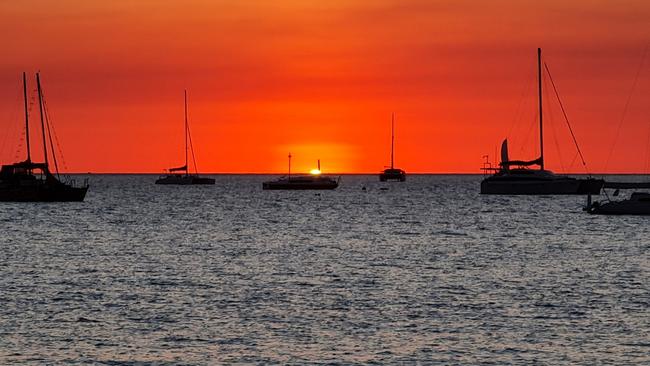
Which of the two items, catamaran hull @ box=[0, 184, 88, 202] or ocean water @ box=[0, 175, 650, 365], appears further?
catamaran hull @ box=[0, 184, 88, 202]

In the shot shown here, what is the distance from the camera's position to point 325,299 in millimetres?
44969

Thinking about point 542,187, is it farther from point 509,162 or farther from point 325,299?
point 325,299

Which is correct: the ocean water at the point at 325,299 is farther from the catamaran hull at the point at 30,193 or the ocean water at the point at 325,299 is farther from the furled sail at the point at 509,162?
the furled sail at the point at 509,162

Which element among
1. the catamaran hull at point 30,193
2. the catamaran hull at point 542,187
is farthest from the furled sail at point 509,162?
the catamaran hull at point 30,193

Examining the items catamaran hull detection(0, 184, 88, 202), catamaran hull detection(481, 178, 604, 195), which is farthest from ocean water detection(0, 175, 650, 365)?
catamaran hull detection(481, 178, 604, 195)

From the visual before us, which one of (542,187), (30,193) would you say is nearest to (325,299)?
(30,193)

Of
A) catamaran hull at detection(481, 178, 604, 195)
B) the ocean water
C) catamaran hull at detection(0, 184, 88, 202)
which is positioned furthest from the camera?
catamaran hull at detection(481, 178, 604, 195)

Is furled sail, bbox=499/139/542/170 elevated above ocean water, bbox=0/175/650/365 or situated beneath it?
elevated above

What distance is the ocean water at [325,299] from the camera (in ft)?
108

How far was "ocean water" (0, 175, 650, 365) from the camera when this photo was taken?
33.0 metres

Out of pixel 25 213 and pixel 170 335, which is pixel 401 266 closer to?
pixel 170 335

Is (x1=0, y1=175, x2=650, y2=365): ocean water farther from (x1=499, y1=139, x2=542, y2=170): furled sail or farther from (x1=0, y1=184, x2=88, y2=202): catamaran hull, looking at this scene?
(x1=499, y1=139, x2=542, y2=170): furled sail

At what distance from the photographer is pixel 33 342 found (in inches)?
1352

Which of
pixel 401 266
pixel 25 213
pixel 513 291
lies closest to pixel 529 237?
pixel 401 266
